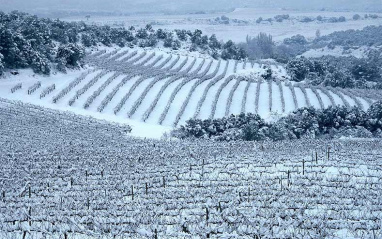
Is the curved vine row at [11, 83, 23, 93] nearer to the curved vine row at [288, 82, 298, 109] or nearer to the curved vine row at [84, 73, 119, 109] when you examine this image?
the curved vine row at [84, 73, 119, 109]

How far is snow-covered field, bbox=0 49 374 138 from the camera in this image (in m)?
40.5

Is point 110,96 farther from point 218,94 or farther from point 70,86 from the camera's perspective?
point 218,94

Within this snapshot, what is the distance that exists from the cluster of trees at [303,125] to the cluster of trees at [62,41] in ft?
69.2

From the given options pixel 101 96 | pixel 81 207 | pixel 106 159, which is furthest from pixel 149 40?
→ pixel 81 207

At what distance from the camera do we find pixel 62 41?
58969 millimetres

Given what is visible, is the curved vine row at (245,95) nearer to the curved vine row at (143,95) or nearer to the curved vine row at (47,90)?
the curved vine row at (143,95)

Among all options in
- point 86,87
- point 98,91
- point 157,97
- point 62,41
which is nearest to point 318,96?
point 157,97

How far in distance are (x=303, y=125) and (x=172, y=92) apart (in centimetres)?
1626

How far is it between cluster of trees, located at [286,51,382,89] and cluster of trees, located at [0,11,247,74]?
1369cm

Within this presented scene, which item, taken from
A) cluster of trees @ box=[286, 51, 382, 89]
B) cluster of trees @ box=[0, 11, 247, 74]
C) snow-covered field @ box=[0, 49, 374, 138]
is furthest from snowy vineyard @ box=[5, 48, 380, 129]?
cluster of trees @ box=[0, 11, 247, 74]

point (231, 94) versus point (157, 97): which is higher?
point (231, 94)

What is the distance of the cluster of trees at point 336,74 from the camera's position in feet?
195

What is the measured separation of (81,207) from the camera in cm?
1606

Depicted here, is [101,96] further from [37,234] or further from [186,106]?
[37,234]
